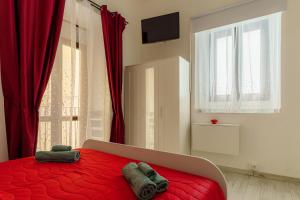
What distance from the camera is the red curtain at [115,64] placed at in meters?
2.57

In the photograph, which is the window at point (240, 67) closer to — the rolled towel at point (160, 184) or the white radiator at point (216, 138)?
the white radiator at point (216, 138)

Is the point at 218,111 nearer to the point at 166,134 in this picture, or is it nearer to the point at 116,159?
the point at 166,134

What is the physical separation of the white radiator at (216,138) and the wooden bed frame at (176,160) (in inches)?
63.2

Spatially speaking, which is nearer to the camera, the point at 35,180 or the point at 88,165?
the point at 35,180

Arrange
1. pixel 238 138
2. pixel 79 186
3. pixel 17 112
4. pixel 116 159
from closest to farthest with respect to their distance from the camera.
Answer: pixel 79 186, pixel 116 159, pixel 17 112, pixel 238 138

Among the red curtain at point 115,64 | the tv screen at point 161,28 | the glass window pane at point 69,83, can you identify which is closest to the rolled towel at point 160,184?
the glass window pane at point 69,83

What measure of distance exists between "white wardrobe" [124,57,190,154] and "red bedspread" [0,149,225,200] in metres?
1.41

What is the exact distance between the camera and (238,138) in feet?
8.20

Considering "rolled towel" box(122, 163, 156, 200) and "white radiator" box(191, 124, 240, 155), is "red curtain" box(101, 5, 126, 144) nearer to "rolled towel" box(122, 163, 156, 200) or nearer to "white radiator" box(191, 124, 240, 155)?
"white radiator" box(191, 124, 240, 155)

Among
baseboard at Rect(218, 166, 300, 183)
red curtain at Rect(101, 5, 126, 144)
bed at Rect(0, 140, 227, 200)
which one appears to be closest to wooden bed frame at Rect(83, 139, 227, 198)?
bed at Rect(0, 140, 227, 200)

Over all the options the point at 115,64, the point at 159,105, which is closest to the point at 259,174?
the point at 159,105

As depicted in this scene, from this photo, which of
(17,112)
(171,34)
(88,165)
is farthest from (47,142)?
(171,34)

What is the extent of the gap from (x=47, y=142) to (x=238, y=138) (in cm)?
241

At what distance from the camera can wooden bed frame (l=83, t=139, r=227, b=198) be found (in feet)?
3.38
